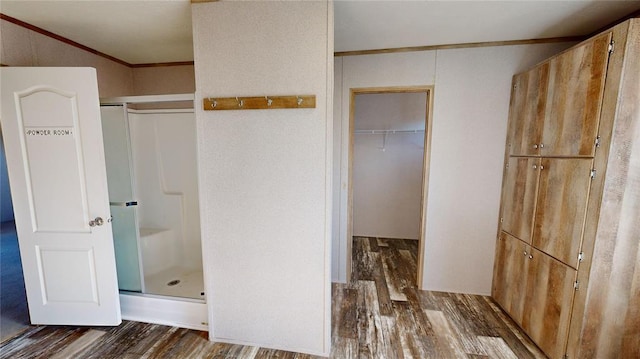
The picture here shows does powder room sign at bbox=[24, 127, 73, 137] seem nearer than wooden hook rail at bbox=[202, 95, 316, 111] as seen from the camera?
No

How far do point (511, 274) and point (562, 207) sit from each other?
846mm

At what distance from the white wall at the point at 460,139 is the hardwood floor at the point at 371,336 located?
38cm

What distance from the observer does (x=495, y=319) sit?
2.20 m

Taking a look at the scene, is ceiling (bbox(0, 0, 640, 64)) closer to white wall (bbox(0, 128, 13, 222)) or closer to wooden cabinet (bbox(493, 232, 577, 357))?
wooden cabinet (bbox(493, 232, 577, 357))

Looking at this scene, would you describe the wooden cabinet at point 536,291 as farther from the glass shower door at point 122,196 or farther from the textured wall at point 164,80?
the textured wall at point 164,80

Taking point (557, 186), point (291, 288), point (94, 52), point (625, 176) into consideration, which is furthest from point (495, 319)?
point (94, 52)

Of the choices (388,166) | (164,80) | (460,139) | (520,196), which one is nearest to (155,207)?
(164,80)

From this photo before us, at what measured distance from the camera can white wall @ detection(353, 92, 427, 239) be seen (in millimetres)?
3880

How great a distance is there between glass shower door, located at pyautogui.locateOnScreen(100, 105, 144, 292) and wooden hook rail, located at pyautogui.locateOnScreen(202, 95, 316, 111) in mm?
1004

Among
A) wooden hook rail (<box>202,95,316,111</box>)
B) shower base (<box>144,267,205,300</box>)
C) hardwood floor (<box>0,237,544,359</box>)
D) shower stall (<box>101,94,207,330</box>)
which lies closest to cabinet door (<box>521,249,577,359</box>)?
hardwood floor (<box>0,237,544,359</box>)

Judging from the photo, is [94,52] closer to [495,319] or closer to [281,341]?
[281,341]

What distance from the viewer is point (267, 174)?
5.61 ft

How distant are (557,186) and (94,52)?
425 cm

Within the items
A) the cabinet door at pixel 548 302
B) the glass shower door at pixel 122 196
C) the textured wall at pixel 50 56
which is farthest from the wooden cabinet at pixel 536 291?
the textured wall at pixel 50 56
